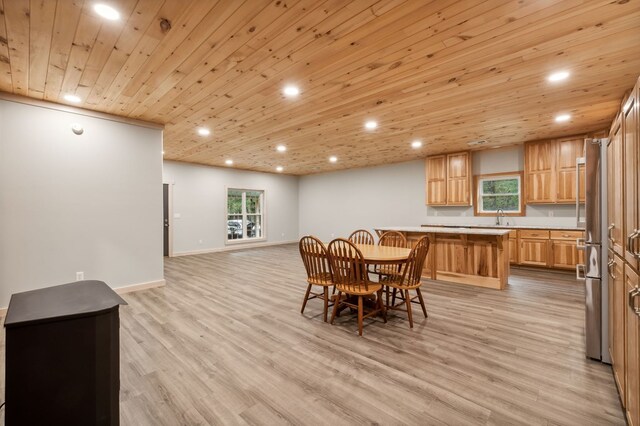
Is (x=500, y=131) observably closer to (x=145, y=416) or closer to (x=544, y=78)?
(x=544, y=78)

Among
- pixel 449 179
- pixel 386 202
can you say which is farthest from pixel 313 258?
pixel 386 202

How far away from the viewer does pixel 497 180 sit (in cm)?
664

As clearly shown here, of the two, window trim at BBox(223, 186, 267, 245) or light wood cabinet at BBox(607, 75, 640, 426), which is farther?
window trim at BBox(223, 186, 267, 245)

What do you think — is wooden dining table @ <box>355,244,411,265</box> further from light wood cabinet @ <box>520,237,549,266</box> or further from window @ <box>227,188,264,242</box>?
window @ <box>227,188,264,242</box>

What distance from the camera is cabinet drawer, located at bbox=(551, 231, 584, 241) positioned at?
17.5 ft

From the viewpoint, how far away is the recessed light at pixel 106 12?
1.94 metres

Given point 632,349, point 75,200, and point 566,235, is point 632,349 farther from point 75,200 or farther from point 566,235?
point 75,200

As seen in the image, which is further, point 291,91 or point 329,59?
point 291,91

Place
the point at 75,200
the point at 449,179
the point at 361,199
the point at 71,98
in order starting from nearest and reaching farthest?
1. the point at 71,98
2. the point at 75,200
3. the point at 449,179
4. the point at 361,199

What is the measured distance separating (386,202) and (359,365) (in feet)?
22.2

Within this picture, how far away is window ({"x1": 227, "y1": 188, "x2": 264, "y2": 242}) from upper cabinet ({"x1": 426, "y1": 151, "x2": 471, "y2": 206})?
5536mm

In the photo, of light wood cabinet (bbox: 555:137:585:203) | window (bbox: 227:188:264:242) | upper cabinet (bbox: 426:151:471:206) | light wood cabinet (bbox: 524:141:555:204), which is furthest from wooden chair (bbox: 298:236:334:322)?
window (bbox: 227:188:264:242)

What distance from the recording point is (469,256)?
15.6 ft

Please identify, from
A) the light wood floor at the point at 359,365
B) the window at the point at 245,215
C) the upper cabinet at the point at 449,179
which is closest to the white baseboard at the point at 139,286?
the light wood floor at the point at 359,365
